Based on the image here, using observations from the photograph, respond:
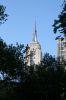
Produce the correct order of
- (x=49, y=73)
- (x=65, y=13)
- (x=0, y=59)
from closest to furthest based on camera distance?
1. (x=65, y=13)
2. (x=0, y=59)
3. (x=49, y=73)

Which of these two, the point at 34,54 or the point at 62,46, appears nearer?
the point at 62,46

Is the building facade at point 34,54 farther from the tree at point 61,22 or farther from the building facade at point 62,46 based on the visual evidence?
the tree at point 61,22

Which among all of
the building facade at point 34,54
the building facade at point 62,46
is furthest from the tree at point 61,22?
the building facade at point 34,54

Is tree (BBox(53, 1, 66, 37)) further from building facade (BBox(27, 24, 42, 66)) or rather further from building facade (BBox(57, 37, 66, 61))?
building facade (BBox(27, 24, 42, 66))

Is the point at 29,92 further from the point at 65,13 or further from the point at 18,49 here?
the point at 65,13

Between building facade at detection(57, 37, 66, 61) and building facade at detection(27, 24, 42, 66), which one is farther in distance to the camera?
building facade at detection(27, 24, 42, 66)

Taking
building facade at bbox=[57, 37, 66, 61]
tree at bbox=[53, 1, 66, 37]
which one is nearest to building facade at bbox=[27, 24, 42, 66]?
building facade at bbox=[57, 37, 66, 61]

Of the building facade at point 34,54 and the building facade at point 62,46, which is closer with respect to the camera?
the building facade at point 62,46

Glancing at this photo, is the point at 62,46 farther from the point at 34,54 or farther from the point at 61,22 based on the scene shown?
Result: the point at 34,54

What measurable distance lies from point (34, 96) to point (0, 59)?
729 cm

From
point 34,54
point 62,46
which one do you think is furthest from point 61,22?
point 34,54

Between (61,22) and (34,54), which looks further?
(34,54)

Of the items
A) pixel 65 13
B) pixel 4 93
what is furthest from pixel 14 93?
pixel 65 13

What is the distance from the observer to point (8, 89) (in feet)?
193
